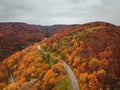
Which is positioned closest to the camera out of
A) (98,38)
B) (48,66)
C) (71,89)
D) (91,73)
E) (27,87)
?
(71,89)

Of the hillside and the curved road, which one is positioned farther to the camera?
the hillside

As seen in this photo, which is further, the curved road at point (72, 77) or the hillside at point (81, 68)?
the hillside at point (81, 68)

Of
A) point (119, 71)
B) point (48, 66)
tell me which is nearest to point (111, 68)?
point (119, 71)

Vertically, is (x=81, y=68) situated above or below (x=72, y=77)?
above

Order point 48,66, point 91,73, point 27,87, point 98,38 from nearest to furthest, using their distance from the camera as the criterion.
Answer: point 91,73, point 27,87, point 48,66, point 98,38

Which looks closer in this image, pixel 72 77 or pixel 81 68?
pixel 72 77

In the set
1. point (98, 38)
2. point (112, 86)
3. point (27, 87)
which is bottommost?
point (27, 87)

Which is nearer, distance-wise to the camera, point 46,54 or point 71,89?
point 71,89

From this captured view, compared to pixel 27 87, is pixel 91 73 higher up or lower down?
higher up

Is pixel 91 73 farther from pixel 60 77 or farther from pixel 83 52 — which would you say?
pixel 83 52

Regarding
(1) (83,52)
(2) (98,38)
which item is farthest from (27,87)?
(2) (98,38)
